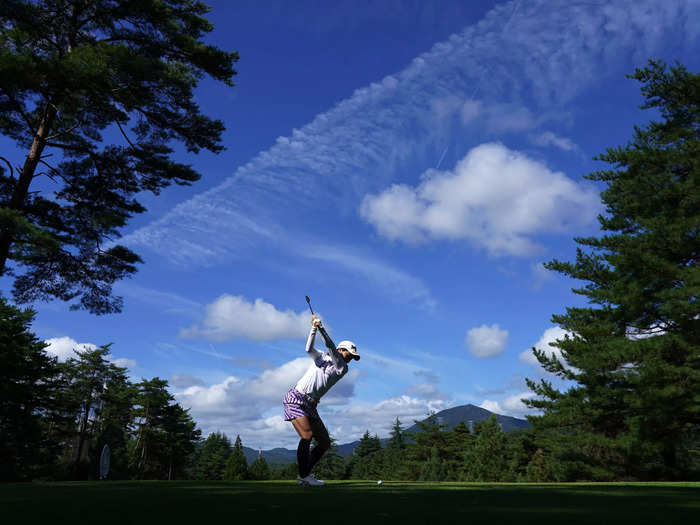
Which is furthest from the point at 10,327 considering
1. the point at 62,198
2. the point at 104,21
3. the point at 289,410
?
the point at 289,410

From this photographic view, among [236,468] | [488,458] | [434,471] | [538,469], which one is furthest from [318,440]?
[434,471]

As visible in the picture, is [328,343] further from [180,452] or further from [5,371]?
[180,452]

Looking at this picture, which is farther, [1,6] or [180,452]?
[180,452]

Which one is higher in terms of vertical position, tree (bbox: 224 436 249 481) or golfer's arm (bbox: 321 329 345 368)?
golfer's arm (bbox: 321 329 345 368)

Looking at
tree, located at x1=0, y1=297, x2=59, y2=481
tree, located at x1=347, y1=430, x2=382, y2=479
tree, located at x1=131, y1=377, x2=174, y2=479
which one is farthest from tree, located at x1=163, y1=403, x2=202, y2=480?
tree, located at x1=347, y1=430, x2=382, y2=479

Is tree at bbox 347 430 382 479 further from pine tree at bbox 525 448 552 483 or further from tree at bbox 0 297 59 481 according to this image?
tree at bbox 0 297 59 481

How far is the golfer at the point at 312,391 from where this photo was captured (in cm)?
720

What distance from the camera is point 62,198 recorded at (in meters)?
17.7

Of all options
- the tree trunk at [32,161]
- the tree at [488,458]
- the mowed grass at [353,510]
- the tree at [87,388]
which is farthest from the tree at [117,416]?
the mowed grass at [353,510]

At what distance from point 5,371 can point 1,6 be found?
2740 centimetres

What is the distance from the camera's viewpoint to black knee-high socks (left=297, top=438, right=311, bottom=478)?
24.0 ft

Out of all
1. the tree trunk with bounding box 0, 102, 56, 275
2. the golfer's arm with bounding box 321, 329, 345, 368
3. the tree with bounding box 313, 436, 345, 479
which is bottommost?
the tree with bounding box 313, 436, 345, 479

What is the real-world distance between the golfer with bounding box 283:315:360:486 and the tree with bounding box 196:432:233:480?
81.3m

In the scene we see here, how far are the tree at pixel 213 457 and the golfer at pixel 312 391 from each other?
8125 cm
